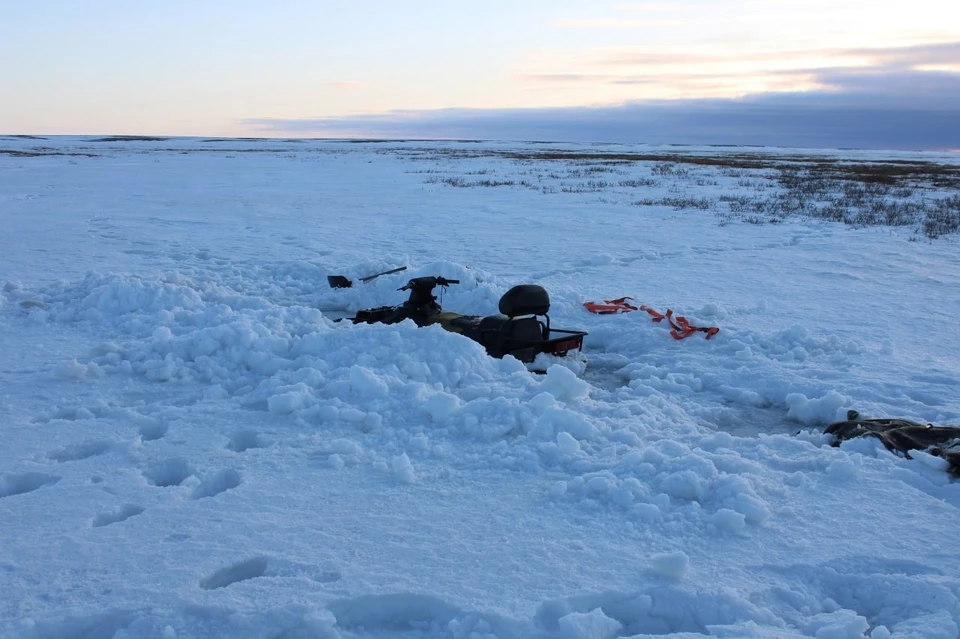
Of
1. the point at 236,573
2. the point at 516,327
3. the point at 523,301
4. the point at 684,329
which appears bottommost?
the point at 236,573

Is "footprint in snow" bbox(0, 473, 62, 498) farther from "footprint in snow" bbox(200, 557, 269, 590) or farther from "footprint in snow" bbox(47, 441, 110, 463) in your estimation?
"footprint in snow" bbox(200, 557, 269, 590)

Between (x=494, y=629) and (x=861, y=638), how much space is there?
1.31 m

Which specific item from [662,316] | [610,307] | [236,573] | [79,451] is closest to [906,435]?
[662,316]

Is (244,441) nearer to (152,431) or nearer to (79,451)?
(152,431)

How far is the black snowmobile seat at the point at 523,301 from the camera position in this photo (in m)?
5.57

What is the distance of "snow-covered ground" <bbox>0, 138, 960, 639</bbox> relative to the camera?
2.72 meters

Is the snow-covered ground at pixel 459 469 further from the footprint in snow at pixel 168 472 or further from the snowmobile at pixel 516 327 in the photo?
the snowmobile at pixel 516 327

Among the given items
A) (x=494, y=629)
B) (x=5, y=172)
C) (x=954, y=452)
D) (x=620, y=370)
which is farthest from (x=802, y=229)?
(x=5, y=172)

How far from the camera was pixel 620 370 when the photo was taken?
6.05m

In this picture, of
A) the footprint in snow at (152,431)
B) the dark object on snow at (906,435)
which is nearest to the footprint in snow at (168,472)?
the footprint in snow at (152,431)

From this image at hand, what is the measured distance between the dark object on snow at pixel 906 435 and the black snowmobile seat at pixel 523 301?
2195mm

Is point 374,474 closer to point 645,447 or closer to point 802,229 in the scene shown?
point 645,447

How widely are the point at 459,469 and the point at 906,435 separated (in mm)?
2636

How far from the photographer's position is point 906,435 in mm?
4270
